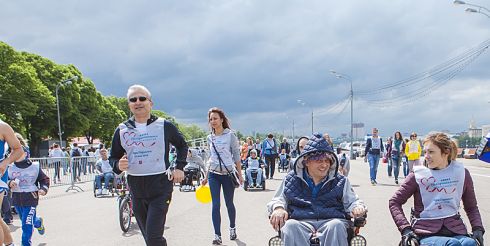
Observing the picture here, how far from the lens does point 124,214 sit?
785 cm

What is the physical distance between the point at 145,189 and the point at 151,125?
66 centimetres

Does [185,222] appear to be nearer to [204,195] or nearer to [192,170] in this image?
[204,195]

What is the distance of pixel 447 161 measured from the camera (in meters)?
4.06

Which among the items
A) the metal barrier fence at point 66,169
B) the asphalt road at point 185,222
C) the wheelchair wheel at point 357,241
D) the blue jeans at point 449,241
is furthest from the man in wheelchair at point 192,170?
the blue jeans at point 449,241

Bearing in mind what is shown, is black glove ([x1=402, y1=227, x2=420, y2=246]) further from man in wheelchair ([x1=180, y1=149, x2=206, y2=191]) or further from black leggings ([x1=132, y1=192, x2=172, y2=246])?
man in wheelchair ([x1=180, y1=149, x2=206, y2=191])

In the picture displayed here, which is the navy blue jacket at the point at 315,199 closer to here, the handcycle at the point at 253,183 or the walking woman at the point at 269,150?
the handcycle at the point at 253,183

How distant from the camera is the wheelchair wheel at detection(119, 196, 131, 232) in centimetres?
772

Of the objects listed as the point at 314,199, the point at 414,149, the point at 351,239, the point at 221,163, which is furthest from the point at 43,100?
the point at 351,239

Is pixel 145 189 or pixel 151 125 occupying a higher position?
pixel 151 125

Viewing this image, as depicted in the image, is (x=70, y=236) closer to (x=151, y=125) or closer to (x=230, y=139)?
(x=230, y=139)

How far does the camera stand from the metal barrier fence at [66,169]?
704 inches

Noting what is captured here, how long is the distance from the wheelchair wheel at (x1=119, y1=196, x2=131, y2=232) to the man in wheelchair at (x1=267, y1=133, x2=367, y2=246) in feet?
14.0

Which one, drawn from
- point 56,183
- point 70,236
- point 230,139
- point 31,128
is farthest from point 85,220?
point 31,128

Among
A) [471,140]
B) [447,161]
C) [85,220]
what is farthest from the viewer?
[471,140]
